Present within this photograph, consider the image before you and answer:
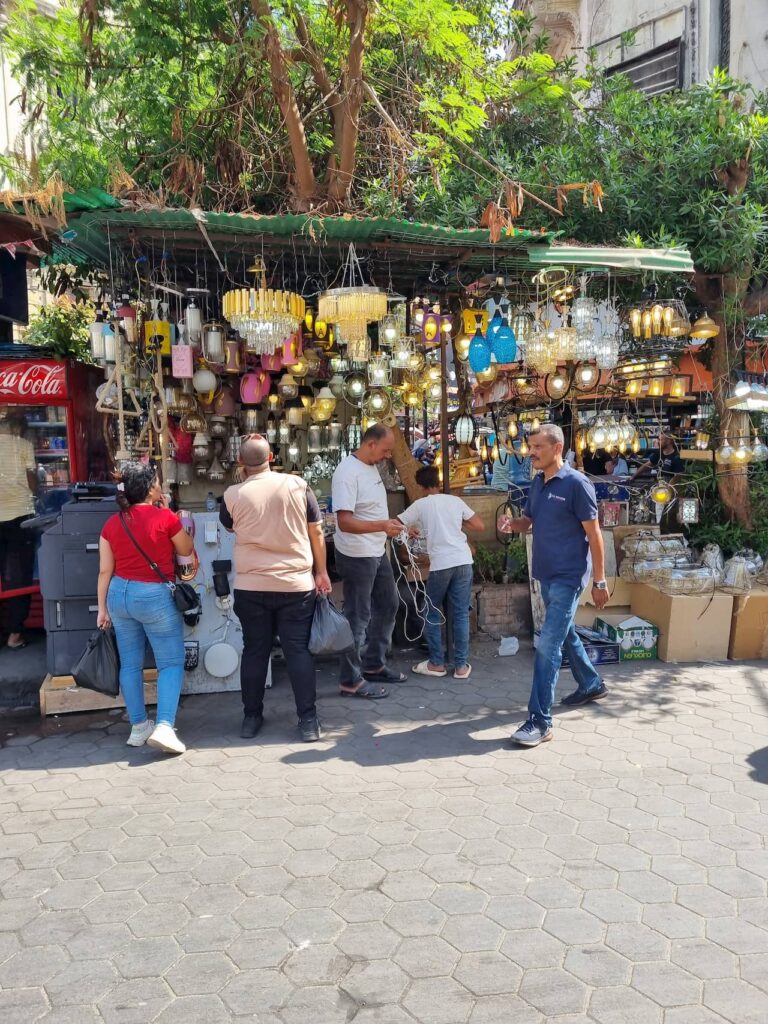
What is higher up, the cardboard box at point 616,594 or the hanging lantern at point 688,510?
the hanging lantern at point 688,510

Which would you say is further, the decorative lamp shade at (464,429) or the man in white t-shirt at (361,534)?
the decorative lamp shade at (464,429)

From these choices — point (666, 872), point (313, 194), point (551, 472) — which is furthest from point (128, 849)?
point (313, 194)

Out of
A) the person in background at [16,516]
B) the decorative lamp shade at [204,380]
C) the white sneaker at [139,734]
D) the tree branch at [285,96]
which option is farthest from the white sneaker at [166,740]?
the tree branch at [285,96]

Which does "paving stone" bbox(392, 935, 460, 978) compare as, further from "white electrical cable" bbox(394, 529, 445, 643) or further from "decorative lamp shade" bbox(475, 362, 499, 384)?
"decorative lamp shade" bbox(475, 362, 499, 384)

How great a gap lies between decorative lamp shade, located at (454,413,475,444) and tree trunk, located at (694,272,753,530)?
2369 mm

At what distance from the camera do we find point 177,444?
7316mm

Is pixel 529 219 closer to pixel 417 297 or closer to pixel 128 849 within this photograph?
pixel 417 297

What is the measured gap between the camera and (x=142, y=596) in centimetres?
414

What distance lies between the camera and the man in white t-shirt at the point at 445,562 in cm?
541

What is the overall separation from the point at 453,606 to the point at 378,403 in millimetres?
2119

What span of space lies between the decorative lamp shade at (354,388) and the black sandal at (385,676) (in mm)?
2631

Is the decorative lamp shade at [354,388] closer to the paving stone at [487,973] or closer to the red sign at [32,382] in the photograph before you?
the red sign at [32,382]

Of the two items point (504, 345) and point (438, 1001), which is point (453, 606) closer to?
point (504, 345)

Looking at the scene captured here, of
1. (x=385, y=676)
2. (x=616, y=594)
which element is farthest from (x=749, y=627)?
(x=385, y=676)
